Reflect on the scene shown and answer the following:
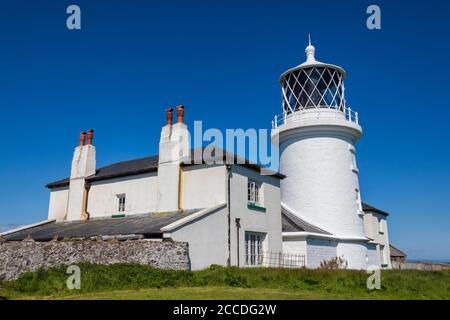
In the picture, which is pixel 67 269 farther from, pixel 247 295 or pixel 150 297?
pixel 247 295

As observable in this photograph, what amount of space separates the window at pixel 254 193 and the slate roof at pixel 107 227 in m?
3.19

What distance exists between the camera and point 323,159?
23.4 meters

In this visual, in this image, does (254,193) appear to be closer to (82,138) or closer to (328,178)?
(328,178)

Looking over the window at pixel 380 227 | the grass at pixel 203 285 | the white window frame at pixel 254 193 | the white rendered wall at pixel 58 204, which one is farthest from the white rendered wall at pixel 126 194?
the window at pixel 380 227

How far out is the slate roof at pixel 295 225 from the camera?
20859 mm

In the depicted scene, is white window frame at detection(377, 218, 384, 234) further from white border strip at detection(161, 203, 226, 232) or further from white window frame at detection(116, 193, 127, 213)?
white window frame at detection(116, 193, 127, 213)

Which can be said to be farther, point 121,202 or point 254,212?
point 121,202

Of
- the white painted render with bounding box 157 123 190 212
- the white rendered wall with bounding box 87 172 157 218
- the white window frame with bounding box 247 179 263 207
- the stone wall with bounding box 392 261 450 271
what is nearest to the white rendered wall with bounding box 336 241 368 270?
the white window frame with bounding box 247 179 263 207

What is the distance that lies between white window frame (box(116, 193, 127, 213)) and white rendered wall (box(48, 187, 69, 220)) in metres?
4.82

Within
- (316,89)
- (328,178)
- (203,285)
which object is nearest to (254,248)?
(203,285)

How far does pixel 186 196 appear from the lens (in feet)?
59.4

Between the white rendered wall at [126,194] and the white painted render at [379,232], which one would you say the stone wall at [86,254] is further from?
the white painted render at [379,232]

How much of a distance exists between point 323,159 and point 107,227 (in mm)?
13042
